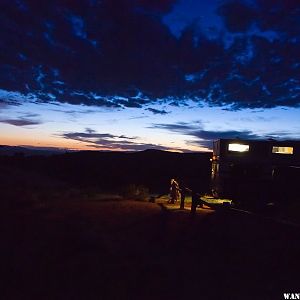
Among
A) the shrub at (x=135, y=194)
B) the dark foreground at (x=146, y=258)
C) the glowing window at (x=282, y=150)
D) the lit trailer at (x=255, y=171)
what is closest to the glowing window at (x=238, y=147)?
the lit trailer at (x=255, y=171)

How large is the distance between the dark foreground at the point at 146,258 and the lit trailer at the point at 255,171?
19.6 ft

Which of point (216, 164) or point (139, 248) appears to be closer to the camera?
point (139, 248)

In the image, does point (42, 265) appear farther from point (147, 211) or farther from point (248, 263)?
point (147, 211)

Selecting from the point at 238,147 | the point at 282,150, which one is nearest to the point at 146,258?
the point at 238,147

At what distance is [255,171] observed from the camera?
795 inches

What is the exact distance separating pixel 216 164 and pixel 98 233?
1644 cm

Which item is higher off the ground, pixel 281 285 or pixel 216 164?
pixel 216 164

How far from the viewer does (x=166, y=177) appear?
142ft

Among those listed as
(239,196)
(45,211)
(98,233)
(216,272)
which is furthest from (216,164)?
(216,272)

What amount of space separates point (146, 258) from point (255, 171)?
1336cm

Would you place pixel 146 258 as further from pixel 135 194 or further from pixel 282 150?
pixel 282 150

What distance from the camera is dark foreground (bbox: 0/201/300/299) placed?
6496mm

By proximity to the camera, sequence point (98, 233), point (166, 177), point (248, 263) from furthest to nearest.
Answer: point (166, 177), point (98, 233), point (248, 263)

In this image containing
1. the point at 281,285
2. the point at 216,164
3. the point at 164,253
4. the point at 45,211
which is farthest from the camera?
the point at 216,164
